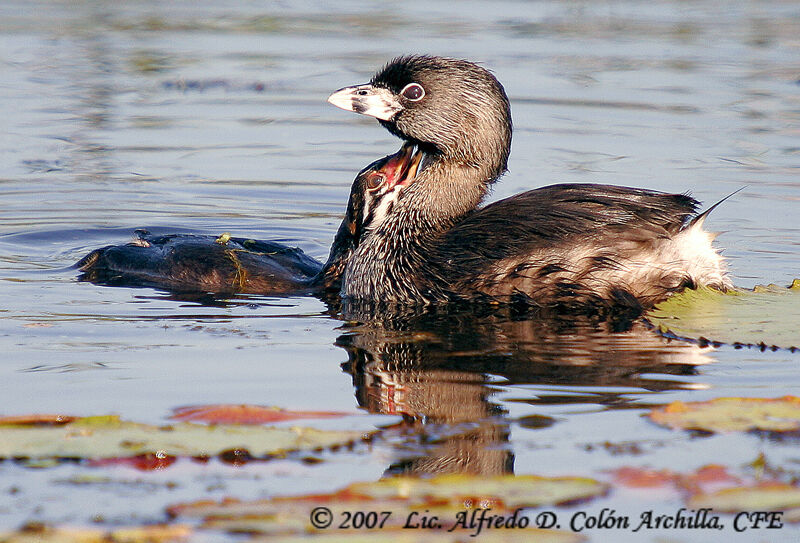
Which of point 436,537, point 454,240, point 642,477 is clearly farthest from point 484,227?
point 436,537

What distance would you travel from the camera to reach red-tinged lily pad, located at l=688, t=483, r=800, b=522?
3.88 meters

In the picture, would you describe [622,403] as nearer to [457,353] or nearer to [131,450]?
[457,353]

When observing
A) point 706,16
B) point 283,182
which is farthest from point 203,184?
point 706,16

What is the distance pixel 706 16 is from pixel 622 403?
569 inches

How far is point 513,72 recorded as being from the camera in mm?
14195

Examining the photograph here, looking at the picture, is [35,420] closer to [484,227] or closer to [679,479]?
[679,479]

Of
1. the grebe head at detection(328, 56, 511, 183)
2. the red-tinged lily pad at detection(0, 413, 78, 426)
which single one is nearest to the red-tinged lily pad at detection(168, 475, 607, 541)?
the red-tinged lily pad at detection(0, 413, 78, 426)

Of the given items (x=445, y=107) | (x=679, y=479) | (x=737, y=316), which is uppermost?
(x=445, y=107)

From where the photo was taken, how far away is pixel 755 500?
3.91 meters

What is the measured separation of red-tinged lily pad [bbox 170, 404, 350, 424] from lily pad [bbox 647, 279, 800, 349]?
2088 millimetres

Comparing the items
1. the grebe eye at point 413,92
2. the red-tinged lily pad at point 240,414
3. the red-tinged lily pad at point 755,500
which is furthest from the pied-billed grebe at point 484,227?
the red-tinged lily pad at point 755,500

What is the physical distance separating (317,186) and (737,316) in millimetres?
4750

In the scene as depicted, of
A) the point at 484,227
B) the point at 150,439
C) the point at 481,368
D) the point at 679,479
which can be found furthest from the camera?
the point at 484,227

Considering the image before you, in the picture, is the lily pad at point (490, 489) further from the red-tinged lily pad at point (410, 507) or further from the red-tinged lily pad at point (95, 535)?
the red-tinged lily pad at point (95, 535)
